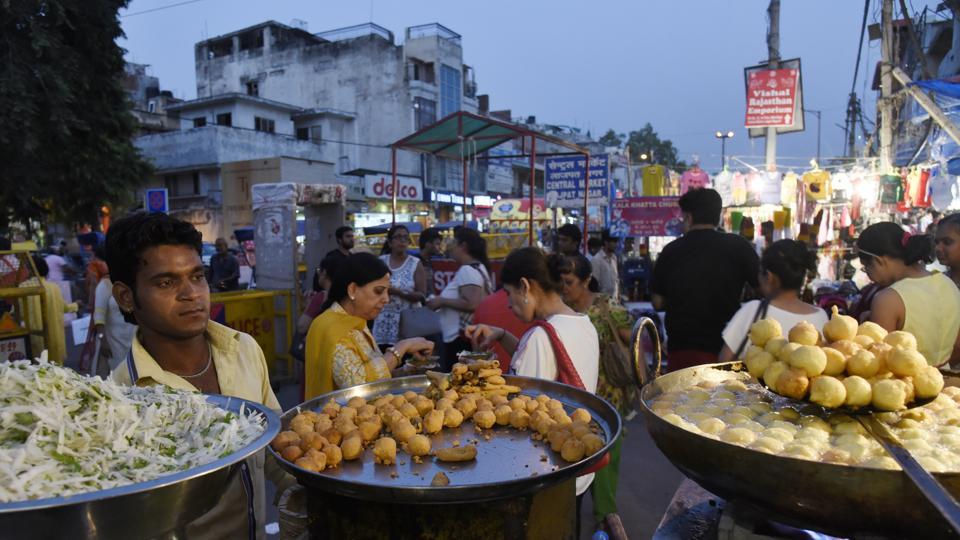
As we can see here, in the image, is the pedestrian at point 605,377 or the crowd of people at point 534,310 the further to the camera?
the pedestrian at point 605,377

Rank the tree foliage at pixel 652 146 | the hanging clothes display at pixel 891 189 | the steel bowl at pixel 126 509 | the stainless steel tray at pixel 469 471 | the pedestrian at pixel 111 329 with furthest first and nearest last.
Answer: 1. the tree foliage at pixel 652 146
2. the hanging clothes display at pixel 891 189
3. the pedestrian at pixel 111 329
4. the stainless steel tray at pixel 469 471
5. the steel bowl at pixel 126 509

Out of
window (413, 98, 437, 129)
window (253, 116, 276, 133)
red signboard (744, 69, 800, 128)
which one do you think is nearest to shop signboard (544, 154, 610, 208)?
red signboard (744, 69, 800, 128)

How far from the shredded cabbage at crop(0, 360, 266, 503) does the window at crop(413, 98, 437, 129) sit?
35.0 metres

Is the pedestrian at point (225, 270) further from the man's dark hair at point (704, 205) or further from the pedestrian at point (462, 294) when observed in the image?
the man's dark hair at point (704, 205)

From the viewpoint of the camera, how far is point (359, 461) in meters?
1.74

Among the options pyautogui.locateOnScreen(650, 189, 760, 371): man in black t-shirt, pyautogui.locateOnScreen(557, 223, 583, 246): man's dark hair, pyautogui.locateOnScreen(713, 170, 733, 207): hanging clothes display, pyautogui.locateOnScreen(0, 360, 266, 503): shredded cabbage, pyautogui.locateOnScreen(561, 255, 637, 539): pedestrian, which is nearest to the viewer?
pyautogui.locateOnScreen(0, 360, 266, 503): shredded cabbage

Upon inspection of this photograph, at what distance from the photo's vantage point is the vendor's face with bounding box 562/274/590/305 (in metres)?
4.43

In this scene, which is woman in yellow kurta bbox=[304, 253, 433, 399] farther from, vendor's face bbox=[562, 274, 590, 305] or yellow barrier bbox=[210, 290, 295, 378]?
yellow barrier bbox=[210, 290, 295, 378]

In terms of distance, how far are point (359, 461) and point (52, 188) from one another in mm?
13937

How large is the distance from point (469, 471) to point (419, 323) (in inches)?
172

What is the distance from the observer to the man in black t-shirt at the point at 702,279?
3.91 m

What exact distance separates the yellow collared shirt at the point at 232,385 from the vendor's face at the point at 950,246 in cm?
374

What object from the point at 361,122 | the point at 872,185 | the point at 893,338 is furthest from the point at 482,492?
the point at 361,122

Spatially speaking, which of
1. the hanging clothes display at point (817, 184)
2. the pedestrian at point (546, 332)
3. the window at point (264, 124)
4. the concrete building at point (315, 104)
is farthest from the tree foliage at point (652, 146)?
the pedestrian at point (546, 332)
